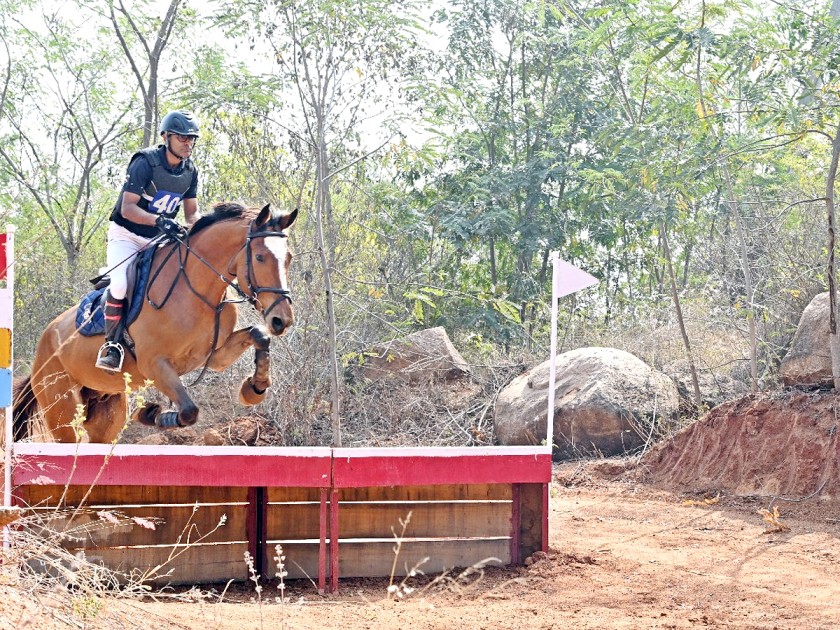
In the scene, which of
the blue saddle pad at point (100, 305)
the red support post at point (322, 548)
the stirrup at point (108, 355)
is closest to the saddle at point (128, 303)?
the blue saddle pad at point (100, 305)

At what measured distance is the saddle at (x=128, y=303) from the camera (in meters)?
7.13

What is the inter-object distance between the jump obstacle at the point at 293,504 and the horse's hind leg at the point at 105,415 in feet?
7.88

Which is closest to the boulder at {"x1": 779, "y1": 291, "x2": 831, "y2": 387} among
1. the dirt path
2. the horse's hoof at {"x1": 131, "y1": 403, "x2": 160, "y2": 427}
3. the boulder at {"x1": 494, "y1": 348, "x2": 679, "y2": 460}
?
the dirt path

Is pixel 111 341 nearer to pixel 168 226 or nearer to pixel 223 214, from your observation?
pixel 168 226

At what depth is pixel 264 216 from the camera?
664 cm

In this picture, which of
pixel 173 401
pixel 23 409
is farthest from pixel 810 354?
pixel 23 409

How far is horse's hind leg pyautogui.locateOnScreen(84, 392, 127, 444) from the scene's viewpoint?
7.87 m

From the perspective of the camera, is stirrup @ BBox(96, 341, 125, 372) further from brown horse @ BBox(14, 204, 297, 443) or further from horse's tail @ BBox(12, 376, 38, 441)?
horse's tail @ BBox(12, 376, 38, 441)

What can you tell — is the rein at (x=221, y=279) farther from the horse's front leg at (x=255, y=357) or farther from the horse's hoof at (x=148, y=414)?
the horse's hoof at (x=148, y=414)

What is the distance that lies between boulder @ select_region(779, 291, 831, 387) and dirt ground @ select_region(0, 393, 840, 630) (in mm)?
278

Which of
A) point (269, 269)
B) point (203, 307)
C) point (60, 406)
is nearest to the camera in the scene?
point (269, 269)

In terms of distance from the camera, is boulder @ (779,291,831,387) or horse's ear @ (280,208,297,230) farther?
boulder @ (779,291,831,387)

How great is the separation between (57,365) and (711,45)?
658 cm

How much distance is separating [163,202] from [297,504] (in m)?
2.74
